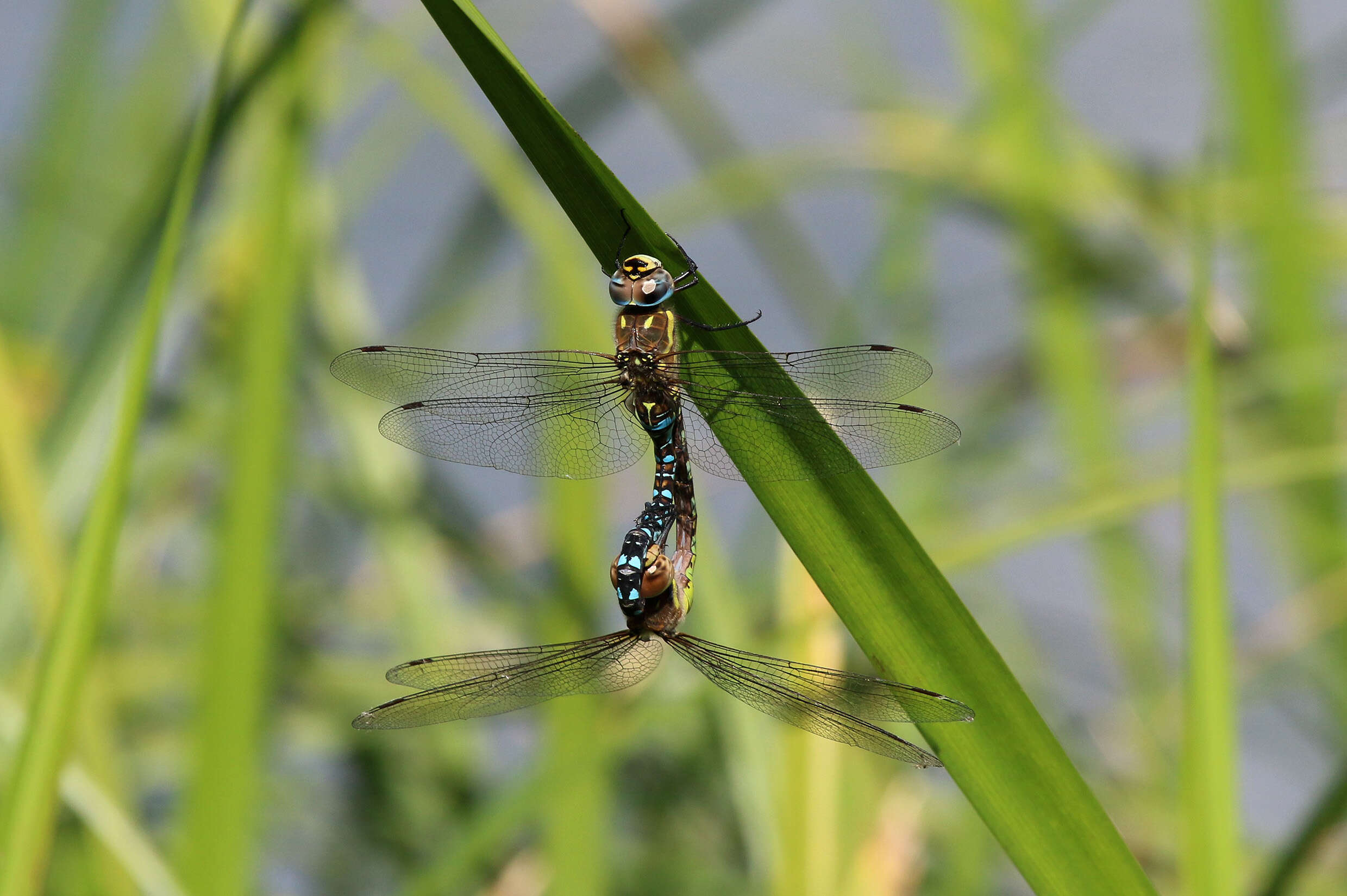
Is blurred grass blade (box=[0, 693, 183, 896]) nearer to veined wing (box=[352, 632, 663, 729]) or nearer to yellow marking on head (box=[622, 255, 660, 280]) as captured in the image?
veined wing (box=[352, 632, 663, 729])

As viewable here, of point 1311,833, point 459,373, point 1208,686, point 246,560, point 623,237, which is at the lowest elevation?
point 1311,833

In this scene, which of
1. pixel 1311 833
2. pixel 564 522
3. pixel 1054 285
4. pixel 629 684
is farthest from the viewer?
pixel 1054 285

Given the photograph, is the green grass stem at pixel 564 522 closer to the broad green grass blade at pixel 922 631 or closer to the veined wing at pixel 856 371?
the veined wing at pixel 856 371

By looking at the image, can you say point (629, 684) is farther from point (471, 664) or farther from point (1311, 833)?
point (1311, 833)

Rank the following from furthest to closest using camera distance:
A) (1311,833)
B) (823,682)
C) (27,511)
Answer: (27,511)
(823,682)
(1311,833)

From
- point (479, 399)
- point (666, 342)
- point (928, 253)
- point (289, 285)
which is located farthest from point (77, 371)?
point (928, 253)

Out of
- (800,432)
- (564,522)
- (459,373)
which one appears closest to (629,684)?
(564,522)

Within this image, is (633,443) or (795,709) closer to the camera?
(795,709)

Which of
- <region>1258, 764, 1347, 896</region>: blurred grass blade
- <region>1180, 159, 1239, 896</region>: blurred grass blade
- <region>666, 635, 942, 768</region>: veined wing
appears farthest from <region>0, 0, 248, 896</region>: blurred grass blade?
<region>1258, 764, 1347, 896</region>: blurred grass blade
